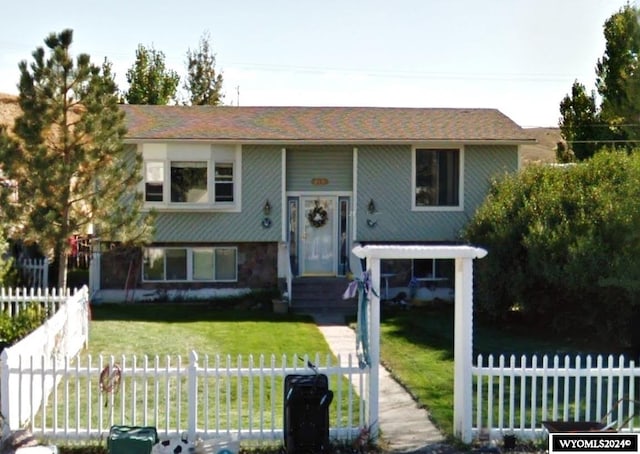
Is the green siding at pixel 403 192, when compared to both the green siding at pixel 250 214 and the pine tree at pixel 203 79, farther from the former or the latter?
the pine tree at pixel 203 79

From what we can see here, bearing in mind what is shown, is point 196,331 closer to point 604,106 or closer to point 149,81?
point 604,106

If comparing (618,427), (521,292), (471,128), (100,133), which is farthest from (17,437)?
(471,128)

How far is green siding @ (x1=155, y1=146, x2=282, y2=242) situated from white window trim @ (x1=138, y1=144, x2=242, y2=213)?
0.18 m

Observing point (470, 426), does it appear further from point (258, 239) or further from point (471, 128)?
point (471, 128)

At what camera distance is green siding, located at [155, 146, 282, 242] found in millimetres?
22844

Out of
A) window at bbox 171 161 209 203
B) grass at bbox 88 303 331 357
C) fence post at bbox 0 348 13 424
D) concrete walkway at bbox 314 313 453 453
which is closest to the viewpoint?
fence post at bbox 0 348 13 424

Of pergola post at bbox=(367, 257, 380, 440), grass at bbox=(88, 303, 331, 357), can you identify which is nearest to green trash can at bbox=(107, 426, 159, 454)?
pergola post at bbox=(367, 257, 380, 440)

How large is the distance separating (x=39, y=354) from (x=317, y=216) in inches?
518

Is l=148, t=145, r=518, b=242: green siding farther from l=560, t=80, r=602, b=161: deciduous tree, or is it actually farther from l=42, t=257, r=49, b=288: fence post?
l=560, t=80, r=602, b=161: deciduous tree

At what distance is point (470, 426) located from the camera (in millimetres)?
9375

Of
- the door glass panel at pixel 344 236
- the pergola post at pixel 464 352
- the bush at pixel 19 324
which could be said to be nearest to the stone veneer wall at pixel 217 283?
the door glass panel at pixel 344 236

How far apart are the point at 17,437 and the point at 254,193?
14686 mm

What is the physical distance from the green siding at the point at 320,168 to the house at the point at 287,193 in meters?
0.03

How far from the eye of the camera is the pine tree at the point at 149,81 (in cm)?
4703
